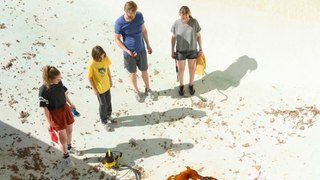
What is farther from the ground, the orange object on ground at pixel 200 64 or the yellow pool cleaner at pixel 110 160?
the orange object on ground at pixel 200 64

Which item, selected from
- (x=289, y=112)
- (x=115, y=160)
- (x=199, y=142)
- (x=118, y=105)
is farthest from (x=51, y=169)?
(x=289, y=112)

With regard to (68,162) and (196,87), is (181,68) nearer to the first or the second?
(196,87)

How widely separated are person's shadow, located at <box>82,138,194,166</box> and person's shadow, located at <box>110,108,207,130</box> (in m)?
0.53

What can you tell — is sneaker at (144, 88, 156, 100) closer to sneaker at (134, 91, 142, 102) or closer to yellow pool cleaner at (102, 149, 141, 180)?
sneaker at (134, 91, 142, 102)

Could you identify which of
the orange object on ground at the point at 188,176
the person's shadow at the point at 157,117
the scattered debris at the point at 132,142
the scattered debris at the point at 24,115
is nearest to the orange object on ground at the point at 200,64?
the person's shadow at the point at 157,117

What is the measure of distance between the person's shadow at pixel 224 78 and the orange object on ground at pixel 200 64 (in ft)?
1.71

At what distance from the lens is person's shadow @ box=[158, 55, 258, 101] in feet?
29.9

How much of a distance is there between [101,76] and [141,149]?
1615 millimetres

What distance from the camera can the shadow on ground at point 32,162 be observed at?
283 inches

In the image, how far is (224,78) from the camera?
9438 mm

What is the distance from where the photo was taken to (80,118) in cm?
845

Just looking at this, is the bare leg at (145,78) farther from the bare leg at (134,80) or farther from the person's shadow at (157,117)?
the person's shadow at (157,117)

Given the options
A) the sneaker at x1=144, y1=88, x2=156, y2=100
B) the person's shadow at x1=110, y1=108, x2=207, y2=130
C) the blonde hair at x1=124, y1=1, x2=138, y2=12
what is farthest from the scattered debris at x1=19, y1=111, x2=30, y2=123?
the blonde hair at x1=124, y1=1, x2=138, y2=12

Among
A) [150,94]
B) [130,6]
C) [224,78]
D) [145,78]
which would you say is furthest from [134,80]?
[224,78]
